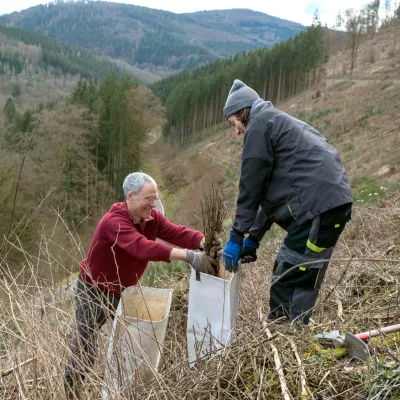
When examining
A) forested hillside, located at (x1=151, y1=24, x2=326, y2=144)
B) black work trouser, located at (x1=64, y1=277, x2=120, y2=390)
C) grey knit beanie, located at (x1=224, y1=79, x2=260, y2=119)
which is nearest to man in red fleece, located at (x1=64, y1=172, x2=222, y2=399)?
black work trouser, located at (x1=64, y1=277, x2=120, y2=390)

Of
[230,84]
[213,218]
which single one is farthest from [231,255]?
[230,84]

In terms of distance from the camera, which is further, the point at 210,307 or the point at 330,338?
the point at 210,307

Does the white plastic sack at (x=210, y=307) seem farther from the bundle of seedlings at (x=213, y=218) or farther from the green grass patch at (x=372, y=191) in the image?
the green grass patch at (x=372, y=191)

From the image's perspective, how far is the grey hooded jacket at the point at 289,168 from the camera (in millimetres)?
2473

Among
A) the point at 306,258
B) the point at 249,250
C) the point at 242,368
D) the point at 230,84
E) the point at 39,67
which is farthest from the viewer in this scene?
the point at 39,67

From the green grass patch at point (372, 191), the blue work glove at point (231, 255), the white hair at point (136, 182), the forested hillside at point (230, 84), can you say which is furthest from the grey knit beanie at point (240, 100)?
the forested hillside at point (230, 84)

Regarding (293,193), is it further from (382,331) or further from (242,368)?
(242,368)

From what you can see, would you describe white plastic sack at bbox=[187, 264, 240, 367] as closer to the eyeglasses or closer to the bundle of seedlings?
the bundle of seedlings

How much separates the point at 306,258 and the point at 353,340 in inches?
28.8

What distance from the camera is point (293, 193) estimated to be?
2535 mm

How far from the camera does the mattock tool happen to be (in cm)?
179

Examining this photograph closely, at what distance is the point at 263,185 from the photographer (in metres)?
2.56

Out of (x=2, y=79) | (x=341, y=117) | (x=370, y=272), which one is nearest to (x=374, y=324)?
(x=370, y=272)

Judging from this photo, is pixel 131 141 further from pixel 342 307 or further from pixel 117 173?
pixel 342 307
